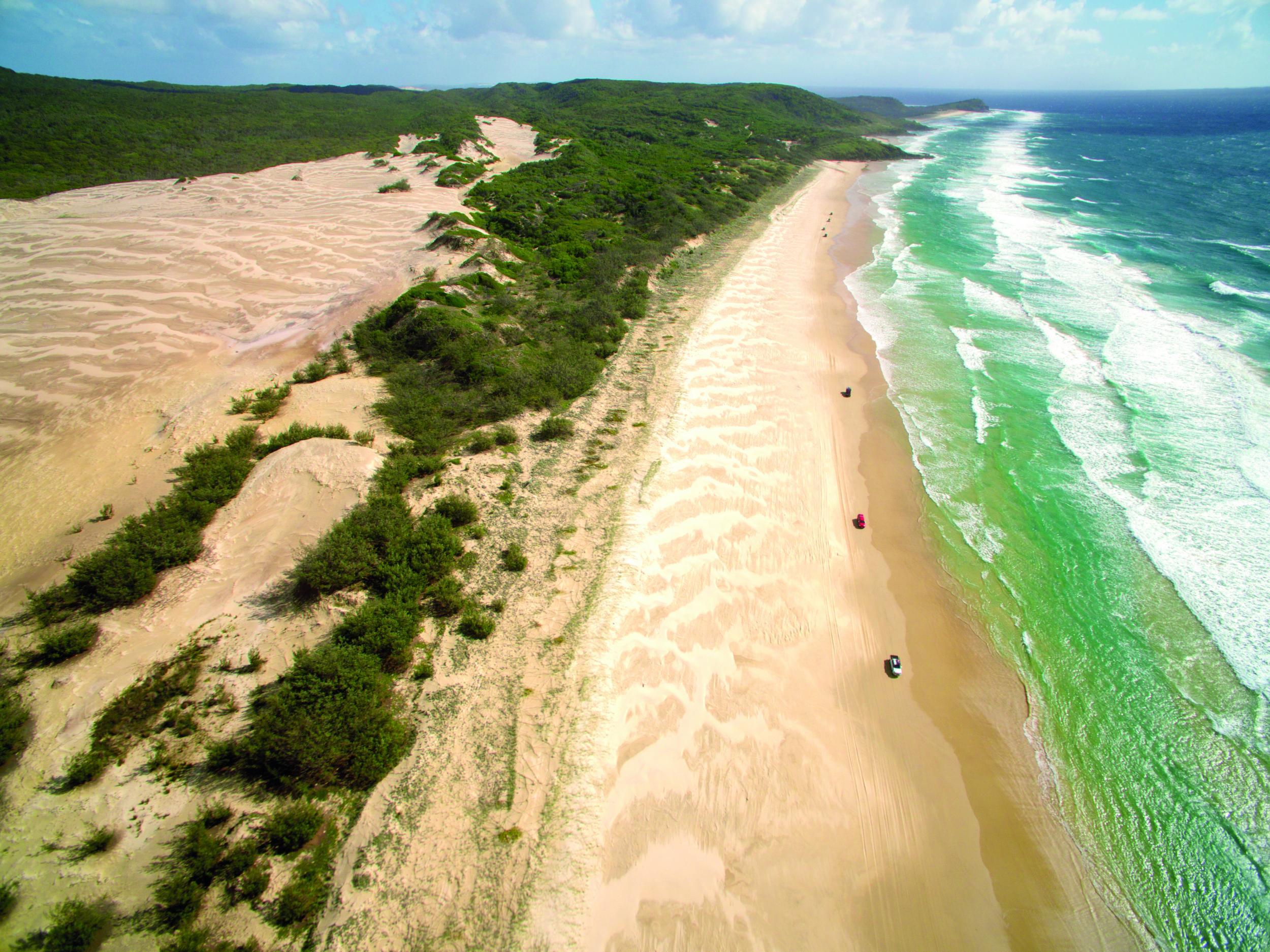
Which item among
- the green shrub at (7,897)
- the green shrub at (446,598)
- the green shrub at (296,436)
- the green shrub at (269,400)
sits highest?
the green shrub at (269,400)

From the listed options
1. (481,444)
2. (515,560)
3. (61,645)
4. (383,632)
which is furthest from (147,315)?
(515,560)

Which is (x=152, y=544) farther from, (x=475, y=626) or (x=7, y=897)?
(x=475, y=626)

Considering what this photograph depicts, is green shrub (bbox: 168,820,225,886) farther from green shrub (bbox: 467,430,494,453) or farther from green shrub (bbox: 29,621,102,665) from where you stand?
green shrub (bbox: 467,430,494,453)

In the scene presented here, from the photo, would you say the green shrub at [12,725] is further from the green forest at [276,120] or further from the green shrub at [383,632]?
the green forest at [276,120]

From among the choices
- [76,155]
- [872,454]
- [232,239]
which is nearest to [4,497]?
[232,239]

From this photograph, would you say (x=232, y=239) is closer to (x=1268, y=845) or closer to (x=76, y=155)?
(x=76, y=155)

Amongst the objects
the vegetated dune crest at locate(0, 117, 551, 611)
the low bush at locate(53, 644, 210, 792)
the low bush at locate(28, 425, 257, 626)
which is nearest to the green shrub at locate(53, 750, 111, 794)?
the low bush at locate(53, 644, 210, 792)

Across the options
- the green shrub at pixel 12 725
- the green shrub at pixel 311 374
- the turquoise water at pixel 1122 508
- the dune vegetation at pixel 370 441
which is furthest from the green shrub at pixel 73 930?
the turquoise water at pixel 1122 508
